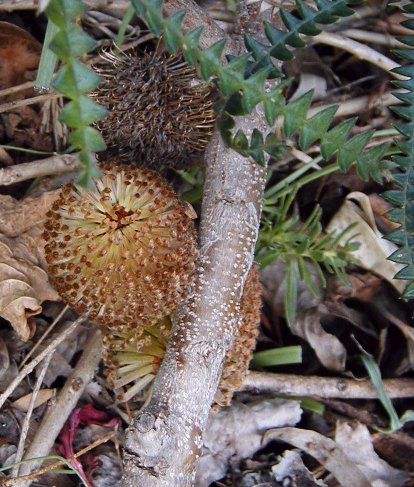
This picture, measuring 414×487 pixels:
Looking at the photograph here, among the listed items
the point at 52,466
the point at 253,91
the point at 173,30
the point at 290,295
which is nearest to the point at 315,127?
the point at 253,91

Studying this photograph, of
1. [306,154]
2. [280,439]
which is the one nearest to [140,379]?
[280,439]

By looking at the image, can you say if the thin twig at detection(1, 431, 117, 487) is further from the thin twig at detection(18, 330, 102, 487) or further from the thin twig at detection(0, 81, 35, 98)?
the thin twig at detection(0, 81, 35, 98)

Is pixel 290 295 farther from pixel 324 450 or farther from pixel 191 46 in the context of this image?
pixel 191 46

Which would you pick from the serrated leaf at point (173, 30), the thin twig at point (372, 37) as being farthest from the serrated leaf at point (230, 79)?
the thin twig at point (372, 37)

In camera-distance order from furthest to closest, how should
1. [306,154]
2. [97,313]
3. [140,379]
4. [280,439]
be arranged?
1. [306,154]
2. [280,439]
3. [140,379]
4. [97,313]

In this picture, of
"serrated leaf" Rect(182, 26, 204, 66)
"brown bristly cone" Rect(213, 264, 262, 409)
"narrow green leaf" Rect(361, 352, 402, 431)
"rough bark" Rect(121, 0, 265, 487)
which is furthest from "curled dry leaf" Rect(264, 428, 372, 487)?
"serrated leaf" Rect(182, 26, 204, 66)

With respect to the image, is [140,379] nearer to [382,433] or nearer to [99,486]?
[99,486]

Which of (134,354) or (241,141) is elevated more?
(241,141)
